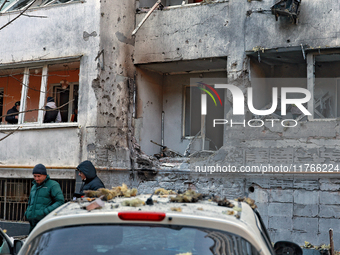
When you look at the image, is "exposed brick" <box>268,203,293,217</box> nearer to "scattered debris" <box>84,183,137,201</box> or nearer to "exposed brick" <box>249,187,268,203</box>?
"exposed brick" <box>249,187,268,203</box>

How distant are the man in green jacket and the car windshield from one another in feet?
13.3

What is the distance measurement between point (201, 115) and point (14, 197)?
5268 mm

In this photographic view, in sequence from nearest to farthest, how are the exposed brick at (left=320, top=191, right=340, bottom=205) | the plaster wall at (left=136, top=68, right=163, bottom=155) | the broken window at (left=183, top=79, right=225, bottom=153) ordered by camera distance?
the exposed brick at (left=320, top=191, right=340, bottom=205) → the plaster wall at (left=136, top=68, right=163, bottom=155) → the broken window at (left=183, top=79, right=225, bottom=153)

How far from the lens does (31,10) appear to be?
1114 cm

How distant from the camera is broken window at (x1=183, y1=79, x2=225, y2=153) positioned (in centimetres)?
1091

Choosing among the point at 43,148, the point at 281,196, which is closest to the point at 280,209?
the point at 281,196

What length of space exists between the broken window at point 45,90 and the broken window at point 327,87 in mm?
5647

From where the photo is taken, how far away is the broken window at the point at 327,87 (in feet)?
30.6

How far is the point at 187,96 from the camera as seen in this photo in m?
11.6

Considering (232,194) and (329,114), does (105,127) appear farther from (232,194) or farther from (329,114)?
(329,114)

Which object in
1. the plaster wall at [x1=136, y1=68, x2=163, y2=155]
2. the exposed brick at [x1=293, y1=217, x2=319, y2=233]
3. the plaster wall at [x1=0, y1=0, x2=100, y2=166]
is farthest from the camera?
the plaster wall at [x1=136, y1=68, x2=163, y2=155]

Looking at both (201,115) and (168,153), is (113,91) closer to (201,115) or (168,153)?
(168,153)

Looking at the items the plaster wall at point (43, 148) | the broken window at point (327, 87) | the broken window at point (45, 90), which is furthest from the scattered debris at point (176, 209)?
the broken window at point (45, 90)

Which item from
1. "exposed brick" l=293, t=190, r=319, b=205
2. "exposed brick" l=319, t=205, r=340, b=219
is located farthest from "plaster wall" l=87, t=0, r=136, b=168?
"exposed brick" l=319, t=205, r=340, b=219
